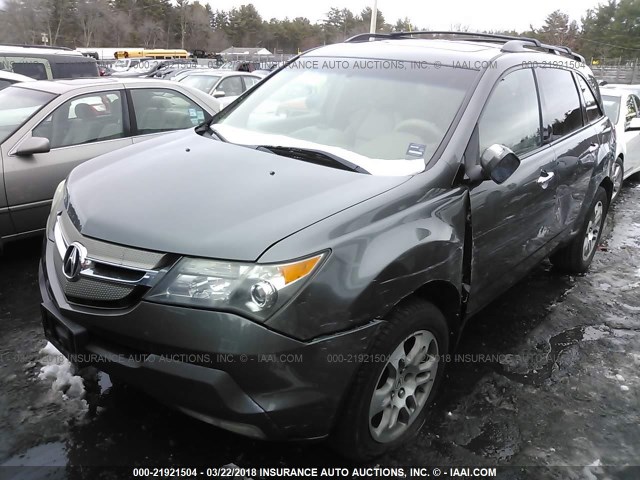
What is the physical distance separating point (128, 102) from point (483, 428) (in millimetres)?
4448

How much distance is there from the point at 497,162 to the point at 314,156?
2.95 ft

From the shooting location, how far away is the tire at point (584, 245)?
4535mm

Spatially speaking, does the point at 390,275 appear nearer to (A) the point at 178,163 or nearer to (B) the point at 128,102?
(A) the point at 178,163

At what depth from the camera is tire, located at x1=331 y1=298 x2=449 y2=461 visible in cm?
216

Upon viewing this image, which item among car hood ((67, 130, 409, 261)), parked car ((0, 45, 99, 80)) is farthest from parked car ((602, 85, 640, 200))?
parked car ((0, 45, 99, 80))

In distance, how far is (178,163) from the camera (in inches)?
105

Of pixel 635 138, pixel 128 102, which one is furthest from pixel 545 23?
pixel 128 102

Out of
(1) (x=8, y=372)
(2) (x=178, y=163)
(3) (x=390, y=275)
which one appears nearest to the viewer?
(3) (x=390, y=275)

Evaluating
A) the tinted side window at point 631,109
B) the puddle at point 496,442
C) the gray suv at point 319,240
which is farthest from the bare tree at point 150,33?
the puddle at point 496,442

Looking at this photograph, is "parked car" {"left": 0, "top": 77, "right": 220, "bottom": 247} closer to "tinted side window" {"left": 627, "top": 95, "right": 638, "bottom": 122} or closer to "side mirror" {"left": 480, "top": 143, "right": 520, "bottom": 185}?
"side mirror" {"left": 480, "top": 143, "right": 520, "bottom": 185}

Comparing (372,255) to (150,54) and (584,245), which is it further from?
(150,54)

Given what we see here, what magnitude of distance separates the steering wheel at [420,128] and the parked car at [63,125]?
10.6ft

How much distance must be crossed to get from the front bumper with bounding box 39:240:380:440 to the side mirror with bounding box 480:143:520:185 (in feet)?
3.46

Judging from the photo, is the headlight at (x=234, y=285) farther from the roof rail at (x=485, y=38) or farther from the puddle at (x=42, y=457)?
the roof rail at (x=485, y=38)
